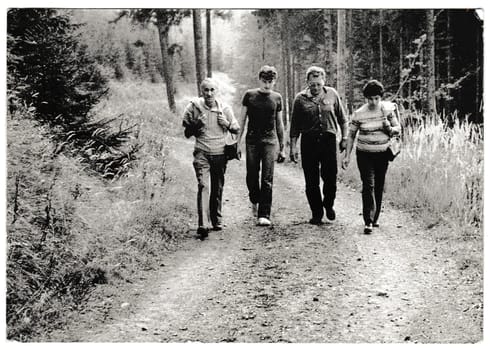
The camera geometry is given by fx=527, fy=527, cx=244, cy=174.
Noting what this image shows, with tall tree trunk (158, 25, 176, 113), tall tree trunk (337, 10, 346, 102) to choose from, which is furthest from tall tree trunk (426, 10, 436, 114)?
tall tree trunk (158, 25, 176, 113)

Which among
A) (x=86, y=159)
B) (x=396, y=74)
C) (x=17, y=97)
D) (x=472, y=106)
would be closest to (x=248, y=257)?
(x=86, y=159)

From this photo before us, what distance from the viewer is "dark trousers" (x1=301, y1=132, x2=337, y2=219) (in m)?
6.43

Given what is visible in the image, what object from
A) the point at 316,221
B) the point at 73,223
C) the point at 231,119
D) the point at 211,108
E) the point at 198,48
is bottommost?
the point at 316,221

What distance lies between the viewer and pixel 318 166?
6.54 metres

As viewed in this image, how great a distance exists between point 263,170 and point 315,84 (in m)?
1.25

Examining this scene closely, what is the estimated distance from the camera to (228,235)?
245 inches

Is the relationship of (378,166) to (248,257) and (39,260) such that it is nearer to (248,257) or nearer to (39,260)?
(248,257)

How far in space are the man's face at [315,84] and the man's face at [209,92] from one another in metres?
1.12

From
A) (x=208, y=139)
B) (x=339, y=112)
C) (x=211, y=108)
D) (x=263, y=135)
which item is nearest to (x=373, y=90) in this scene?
(x=339, y=112)

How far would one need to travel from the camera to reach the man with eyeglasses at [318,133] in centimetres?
628

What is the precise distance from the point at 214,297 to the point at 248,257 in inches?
41.8

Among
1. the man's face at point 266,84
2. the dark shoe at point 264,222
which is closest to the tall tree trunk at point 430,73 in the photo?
the man's face at point 266,84

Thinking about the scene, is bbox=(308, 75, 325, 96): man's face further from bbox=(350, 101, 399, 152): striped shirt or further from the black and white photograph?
bbox=(350, 101, 399, 152): striped shirt

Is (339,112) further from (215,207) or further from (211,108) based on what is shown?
(215,207)
